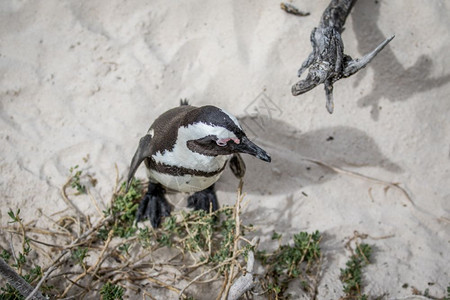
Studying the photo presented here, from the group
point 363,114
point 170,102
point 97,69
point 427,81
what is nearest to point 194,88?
point 170,102

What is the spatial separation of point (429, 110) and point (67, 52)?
2204 millimetres

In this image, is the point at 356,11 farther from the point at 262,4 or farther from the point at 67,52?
the point at 67,52

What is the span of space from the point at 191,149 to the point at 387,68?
1.44 metres

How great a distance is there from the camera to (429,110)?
2662mm

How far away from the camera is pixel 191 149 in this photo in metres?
1.86

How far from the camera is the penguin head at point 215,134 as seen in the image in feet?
5.65

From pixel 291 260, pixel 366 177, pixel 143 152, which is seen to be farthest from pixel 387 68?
pixel 143 152

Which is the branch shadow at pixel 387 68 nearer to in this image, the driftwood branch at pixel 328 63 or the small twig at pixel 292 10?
the small twig at pixel 292 10

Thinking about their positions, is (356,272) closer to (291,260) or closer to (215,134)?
(291,260)

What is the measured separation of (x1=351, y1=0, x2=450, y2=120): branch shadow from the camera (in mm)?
2635

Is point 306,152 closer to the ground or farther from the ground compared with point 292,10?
closer to the ground

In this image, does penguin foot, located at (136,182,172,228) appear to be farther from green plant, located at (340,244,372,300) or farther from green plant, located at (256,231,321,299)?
green plant, located at (340,244,372,300)

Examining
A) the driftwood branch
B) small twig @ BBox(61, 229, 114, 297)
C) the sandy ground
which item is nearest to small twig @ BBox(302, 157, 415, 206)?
the sandy ground

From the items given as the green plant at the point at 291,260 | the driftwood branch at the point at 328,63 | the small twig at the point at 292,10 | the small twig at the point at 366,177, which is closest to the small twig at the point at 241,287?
the green plant at the point at 291,260
